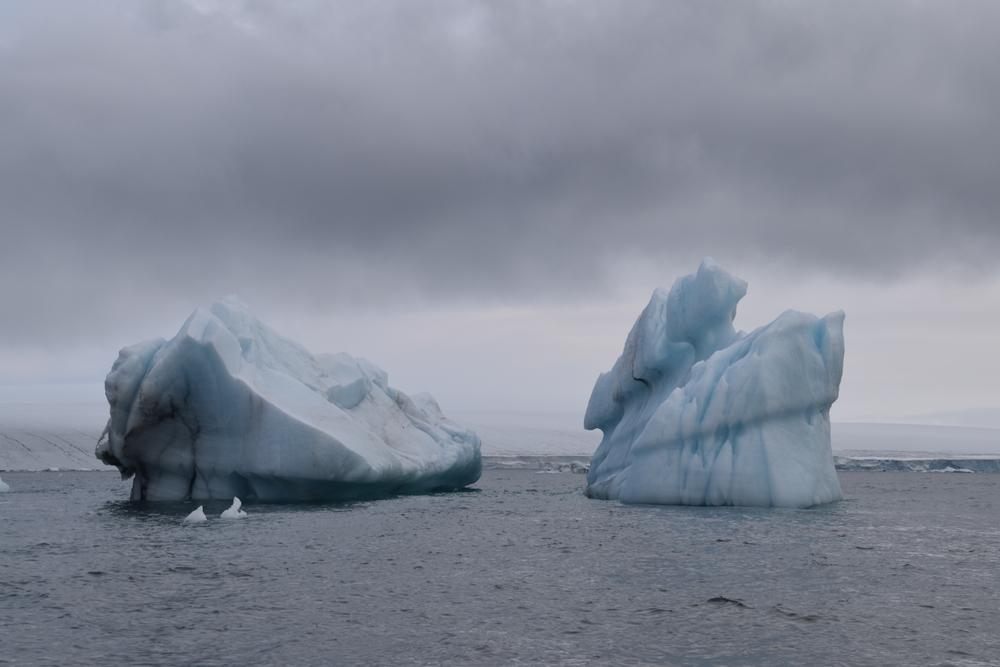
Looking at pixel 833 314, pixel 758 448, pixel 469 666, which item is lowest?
pixel 469 666

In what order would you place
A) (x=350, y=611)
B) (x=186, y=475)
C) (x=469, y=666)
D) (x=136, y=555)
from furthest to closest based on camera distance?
(x=186, y=475) < (x=136, y=555) < (x=350, y=611) < (x=469, y=666)

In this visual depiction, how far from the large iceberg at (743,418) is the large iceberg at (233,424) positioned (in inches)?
273

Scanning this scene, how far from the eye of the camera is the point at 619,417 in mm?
29328

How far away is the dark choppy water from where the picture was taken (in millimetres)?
9391

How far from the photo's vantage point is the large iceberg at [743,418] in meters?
22.4

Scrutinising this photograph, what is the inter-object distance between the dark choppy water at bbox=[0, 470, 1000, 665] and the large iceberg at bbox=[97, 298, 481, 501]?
1.80m

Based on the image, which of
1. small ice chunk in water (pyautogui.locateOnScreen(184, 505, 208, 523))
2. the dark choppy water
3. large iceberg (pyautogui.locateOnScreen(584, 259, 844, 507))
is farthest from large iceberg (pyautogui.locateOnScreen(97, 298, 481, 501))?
large iceberg (pyautogui.locateOnScreen(584, 259, 844, 507))

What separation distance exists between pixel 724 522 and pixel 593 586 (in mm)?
7903

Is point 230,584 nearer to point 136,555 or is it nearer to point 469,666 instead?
point 136,555

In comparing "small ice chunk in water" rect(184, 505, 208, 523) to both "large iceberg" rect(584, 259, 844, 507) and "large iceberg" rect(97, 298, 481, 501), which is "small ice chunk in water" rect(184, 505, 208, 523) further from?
"large iceberg" rect(584, 259, 844, 507)

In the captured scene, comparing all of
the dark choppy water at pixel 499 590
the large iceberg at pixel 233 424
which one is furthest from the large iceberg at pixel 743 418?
the large iceberg at pixel 233 424

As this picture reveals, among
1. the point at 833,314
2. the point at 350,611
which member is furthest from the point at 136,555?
the point at 833,314

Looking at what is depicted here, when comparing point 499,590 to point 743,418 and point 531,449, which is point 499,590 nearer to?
point 743,418

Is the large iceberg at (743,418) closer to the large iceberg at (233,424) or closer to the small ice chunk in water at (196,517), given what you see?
the large iceberg at (233,424)
